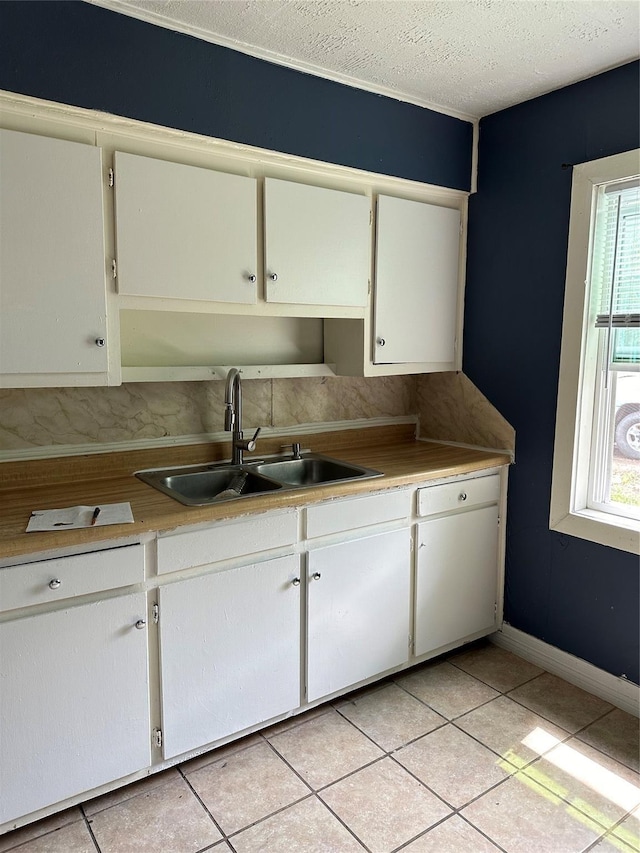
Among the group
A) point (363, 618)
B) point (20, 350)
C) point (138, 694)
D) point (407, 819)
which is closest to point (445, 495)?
point (363, 618)

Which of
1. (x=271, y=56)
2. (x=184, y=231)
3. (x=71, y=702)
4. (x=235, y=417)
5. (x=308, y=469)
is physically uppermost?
(x=271, y=56)

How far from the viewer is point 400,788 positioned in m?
1.97

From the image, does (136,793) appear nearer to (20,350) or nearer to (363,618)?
(363,618)

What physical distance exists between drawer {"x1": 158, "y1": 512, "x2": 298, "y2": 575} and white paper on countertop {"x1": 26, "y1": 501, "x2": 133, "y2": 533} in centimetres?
15

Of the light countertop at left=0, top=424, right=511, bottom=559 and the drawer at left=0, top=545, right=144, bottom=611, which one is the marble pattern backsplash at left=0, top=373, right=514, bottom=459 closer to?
the light countertop at left=0, top=424, right=511, bottom=559

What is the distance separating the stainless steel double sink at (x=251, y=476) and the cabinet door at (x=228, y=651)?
348 millimetres

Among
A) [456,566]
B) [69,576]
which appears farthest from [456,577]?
[69,576]

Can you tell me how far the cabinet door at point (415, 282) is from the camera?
2609 mm

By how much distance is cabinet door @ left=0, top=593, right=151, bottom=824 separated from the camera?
167 centimetres

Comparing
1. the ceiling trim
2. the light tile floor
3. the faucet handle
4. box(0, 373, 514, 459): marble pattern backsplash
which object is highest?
the ceiling trim

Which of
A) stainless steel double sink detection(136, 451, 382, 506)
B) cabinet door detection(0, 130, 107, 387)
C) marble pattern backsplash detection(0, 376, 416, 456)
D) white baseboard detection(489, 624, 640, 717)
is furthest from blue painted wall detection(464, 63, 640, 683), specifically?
cabinet door detection(0, 130, 107, 387)

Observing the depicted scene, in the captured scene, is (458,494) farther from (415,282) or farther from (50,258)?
(50,258)

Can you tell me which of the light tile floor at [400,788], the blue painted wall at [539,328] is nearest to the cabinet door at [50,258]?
the light tile floor at [400,788]

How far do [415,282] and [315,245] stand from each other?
57cm
